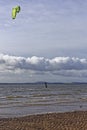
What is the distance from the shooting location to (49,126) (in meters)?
20.2

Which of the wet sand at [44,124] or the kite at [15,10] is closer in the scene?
the kite at [15,10]

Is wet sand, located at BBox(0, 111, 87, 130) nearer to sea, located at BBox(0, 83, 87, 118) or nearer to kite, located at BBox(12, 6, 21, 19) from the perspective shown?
sea, located at BBox(0, 83, 87, 118)

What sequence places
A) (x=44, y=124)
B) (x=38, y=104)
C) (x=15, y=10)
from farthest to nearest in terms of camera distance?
1. (x=38, y=104)
2. (x=44, y=124)
3. (x=15, y=10)

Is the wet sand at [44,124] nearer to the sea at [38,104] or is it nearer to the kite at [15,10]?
the sea at [38,104]

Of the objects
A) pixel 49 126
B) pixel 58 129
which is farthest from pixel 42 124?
pixel 58 129

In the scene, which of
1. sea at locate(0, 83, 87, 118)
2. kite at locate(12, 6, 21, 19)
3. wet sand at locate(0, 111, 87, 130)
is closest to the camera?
kite at locate(12, 6, 21, 19)

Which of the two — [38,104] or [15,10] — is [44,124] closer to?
[15,10]

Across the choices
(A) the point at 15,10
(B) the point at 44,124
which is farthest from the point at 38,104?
(A) the point at 15,10

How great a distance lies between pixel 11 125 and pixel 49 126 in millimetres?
2287

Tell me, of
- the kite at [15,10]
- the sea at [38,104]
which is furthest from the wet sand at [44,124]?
the kite at [15,10]

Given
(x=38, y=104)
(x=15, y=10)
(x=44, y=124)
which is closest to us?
(x=15, y=10)

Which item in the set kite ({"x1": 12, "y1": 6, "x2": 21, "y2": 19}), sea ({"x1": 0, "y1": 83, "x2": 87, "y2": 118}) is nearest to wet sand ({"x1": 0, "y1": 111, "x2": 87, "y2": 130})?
sea ({"x1": 0, "y1": 83, "x2": 87, "y2": 118})

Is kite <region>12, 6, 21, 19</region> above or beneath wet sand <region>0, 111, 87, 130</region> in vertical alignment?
above

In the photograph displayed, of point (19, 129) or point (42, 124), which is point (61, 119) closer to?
point (42, 124)
